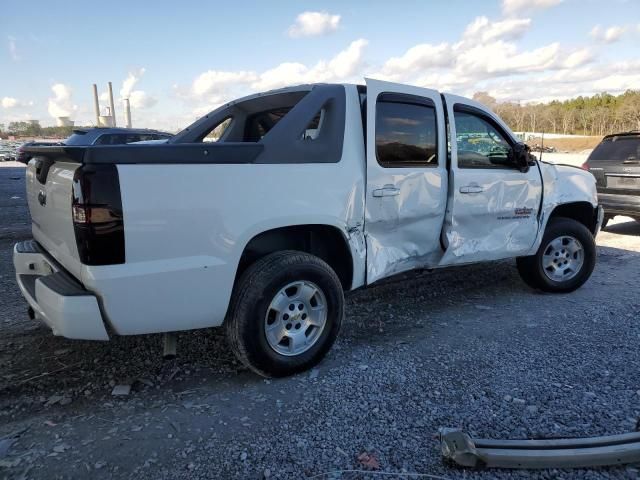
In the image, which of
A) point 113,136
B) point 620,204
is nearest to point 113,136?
point 113,136

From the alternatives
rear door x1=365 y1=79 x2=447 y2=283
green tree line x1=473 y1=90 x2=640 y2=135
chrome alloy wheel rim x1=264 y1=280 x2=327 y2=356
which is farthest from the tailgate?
green tree line x1=473 y1=90 x2=640 y2=135

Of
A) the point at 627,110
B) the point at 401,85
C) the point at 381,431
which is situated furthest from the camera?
the point at 627,110

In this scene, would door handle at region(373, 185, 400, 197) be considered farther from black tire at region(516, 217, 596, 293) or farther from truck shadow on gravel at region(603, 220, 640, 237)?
truck shadow on gravel at region(603, 220, 640, 237)

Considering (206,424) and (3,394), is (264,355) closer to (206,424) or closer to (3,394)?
(206,424)

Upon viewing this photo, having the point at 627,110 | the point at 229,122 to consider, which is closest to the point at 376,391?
the point at 229,122

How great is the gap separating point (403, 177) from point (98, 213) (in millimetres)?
2247

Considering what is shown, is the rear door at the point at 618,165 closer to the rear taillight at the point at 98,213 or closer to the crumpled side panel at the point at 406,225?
the crumpled side panel at the point at 406,225

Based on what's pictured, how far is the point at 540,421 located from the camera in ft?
9.11

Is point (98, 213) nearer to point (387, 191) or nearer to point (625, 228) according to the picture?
point (387, 191)

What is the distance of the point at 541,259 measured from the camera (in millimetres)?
4992

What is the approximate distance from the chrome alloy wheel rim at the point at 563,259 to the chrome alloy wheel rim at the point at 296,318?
9.53ft

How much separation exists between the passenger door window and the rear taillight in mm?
2885

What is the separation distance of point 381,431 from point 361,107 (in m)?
2.30

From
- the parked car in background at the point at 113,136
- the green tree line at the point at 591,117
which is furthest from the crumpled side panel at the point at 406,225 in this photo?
the green tree line at the point at 591,117
